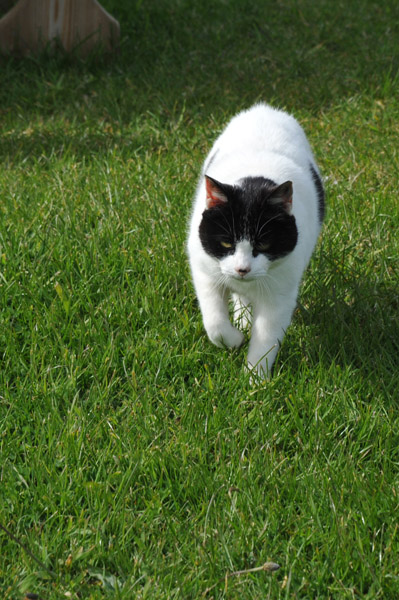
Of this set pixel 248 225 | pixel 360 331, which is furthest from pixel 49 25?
pixel 360 331

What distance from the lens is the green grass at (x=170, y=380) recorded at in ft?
7.31

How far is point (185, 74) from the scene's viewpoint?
5.94 metres

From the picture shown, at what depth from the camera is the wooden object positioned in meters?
5.88

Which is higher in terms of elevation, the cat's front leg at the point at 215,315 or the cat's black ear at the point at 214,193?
the cat's black ear at the point at 214,193

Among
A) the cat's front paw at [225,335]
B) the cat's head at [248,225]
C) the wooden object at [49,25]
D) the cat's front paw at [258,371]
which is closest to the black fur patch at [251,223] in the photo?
the cat's head at [248,225]

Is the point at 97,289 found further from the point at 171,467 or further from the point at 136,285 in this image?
the point at 171,467

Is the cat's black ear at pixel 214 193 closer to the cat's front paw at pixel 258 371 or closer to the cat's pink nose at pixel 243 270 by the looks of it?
the cat's pink nose at pixel 243 270

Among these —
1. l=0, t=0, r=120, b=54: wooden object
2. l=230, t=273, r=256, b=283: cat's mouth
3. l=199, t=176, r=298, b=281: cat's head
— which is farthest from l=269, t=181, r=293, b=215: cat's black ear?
l=0, t=0, r=120, b=54: wooden object

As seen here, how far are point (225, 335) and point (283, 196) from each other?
2.07ft

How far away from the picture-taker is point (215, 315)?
305cm

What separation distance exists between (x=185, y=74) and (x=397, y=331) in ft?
11.2

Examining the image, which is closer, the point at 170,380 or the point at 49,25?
the point at 170,380

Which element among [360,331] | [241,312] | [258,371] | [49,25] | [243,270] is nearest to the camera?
[243,270]

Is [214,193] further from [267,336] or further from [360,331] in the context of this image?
[360,331]
